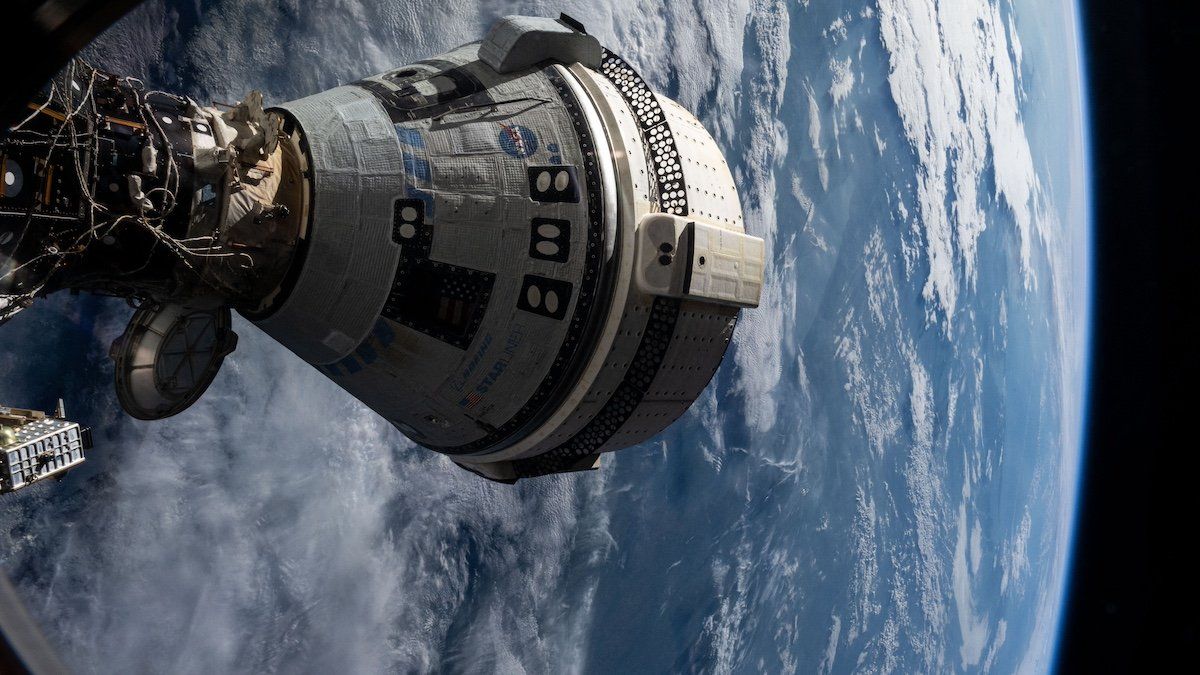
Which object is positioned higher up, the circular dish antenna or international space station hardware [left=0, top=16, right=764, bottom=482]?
international space station hardware [left=0, top=16, right=764, bottom=482]

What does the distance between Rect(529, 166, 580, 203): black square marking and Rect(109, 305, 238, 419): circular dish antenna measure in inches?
133

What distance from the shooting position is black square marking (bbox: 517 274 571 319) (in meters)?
6.90

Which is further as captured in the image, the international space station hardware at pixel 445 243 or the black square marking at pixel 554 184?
the black square marking at pixel 554 184

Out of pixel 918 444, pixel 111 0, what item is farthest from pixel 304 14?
pixel 918 444

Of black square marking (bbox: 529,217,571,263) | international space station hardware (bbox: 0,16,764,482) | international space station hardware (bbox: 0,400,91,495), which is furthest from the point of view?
black square marking (bbox: 529,217,571,263)

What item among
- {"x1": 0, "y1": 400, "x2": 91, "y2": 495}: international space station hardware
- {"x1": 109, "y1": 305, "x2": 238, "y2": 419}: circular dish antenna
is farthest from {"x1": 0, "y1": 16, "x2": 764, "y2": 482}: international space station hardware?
{"x1": 0, "y1": 400, "x2": 91, "y2": 495}: international space station hardware

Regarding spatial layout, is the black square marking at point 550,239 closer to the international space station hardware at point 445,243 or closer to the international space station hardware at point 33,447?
the international space station hardware at point 445,243

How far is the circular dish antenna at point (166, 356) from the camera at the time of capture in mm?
6461

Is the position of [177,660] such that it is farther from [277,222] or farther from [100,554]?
[277,222]

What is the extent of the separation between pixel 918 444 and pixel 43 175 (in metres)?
35.6

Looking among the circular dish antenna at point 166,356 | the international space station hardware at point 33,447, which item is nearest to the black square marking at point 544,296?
the circular dish antenna at point 166,356

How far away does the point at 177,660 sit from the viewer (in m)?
15.0

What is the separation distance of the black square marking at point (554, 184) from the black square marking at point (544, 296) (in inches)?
31.3

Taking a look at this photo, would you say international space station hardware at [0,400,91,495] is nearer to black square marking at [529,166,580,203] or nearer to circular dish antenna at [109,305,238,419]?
circular dish antenna at [109,305,238,419]
